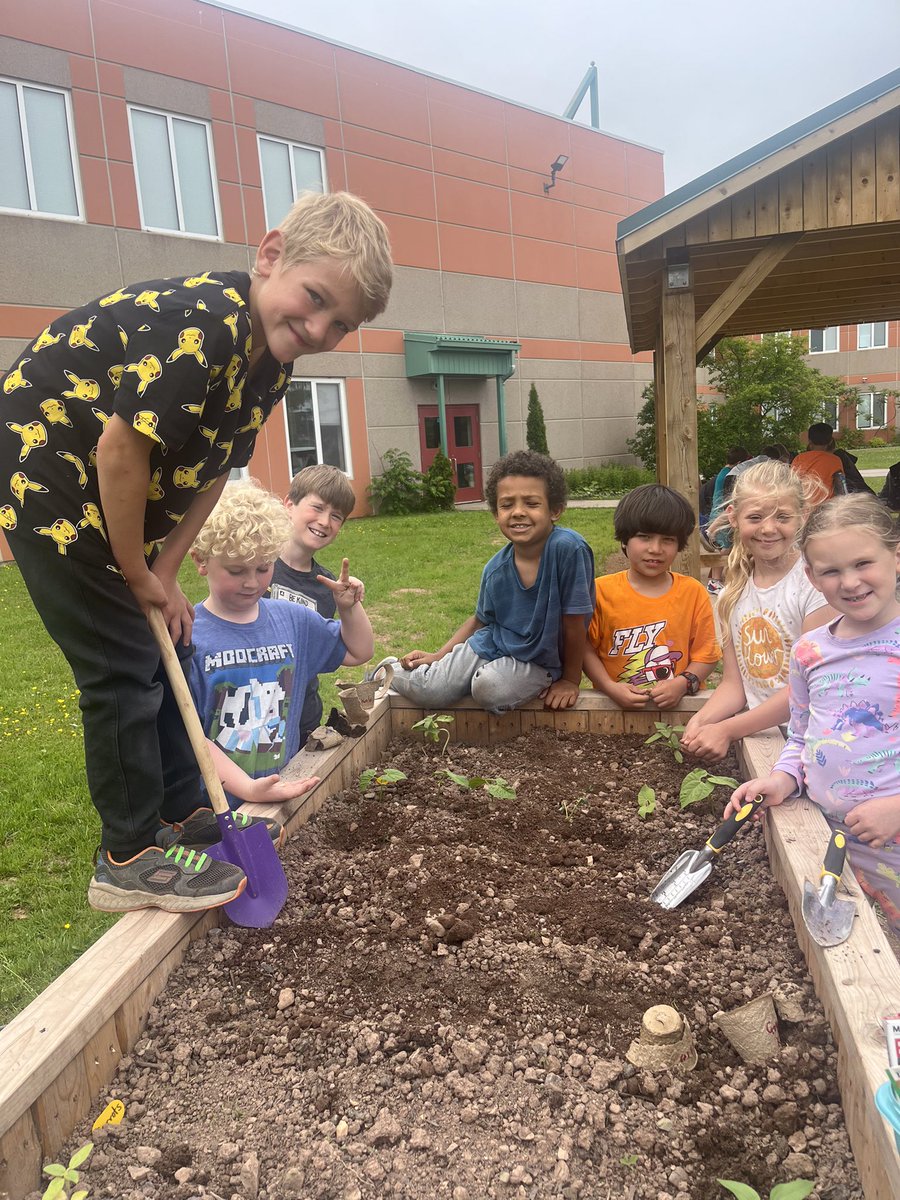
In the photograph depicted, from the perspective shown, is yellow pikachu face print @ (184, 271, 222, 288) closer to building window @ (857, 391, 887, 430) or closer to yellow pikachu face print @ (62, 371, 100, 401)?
yellow pikachu face print @ (62, 371, 100, 401)

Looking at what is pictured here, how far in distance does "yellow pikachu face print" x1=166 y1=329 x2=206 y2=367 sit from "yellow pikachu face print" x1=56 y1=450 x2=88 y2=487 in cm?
38

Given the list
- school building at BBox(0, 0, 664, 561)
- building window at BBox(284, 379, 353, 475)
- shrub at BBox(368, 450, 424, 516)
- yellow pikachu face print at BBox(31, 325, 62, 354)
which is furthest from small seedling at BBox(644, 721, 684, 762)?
shrub at BBox(368, 450, 424, 516)

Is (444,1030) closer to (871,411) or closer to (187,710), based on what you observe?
(187,710)

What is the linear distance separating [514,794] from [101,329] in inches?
70.5

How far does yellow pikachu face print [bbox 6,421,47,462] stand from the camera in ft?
5.79

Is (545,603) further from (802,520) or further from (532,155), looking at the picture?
(532,155)

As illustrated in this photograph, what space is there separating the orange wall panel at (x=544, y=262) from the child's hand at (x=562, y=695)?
16.1 m

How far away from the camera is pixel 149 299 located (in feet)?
5.58

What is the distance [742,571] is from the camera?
2.93 meters

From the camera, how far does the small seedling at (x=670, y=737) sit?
2912 millimetres

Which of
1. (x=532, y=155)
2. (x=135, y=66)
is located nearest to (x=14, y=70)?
(x=135, y=66)

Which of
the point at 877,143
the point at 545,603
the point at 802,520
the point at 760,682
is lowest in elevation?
the point at 760,682

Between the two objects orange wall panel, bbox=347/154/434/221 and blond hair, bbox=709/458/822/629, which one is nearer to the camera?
blond hair, bbox=709/458/822/629

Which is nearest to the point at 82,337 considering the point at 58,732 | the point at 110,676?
the point at 110,676
